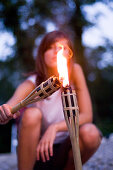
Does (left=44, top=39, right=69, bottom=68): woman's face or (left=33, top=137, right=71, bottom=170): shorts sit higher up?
(left=44, top=39, right=69, bottom=68): woman's face

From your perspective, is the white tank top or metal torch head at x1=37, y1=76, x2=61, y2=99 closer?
metal torch head at x1=37, y1=76, x2=61, y2=99

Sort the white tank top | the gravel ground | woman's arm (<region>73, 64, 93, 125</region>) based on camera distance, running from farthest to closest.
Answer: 1. the gravel ground
2. the white tank top
3. woman's arm (<region>73, 64, 93, 125</region>)

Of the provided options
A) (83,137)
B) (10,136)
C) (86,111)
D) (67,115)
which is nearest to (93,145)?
(83,137)

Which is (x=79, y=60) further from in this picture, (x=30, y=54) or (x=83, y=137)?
(x=83, y=137)

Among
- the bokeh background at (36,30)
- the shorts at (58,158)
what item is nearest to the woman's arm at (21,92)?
the shorts at (58,158)

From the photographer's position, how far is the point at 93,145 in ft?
5.33

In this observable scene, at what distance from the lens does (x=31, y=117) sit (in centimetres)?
154

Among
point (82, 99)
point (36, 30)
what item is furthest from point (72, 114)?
point (36, 30)

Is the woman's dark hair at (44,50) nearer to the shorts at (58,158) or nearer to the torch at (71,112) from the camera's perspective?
the shorts at (58,158)

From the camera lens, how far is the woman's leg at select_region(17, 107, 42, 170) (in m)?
1.52

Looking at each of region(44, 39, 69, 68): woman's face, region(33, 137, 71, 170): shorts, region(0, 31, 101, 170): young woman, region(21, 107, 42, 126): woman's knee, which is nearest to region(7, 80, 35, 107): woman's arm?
region(0, 31, 101, 170): young woman

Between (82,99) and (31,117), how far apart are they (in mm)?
444

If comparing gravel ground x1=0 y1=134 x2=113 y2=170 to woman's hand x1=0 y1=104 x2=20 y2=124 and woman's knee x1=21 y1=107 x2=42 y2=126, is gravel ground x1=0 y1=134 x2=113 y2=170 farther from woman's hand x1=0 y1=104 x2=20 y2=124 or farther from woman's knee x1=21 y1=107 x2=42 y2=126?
woman's hand x1=0 y1=104 x2=20 y2=124

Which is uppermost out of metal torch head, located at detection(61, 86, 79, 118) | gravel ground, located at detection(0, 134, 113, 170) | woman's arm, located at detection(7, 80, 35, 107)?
woman's arm, located at detection(7, 80, 35, 107)
